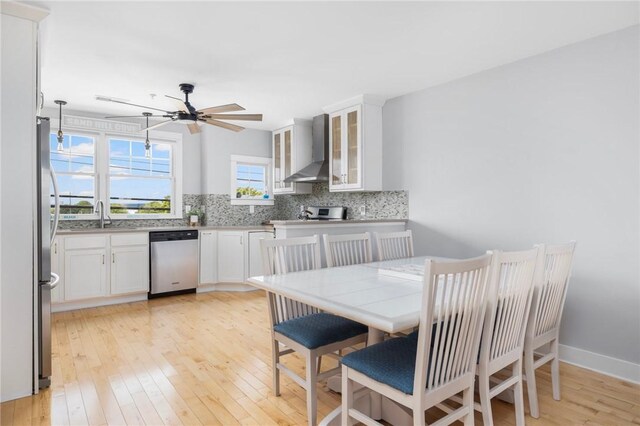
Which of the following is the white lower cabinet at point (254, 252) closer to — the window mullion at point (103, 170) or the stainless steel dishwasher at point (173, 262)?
the stainless steel dishwasher at point (173, 262)

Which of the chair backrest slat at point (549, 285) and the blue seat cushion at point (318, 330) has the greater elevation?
the chair backrest slat at point (549, 285)

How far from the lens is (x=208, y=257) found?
16.3 feet

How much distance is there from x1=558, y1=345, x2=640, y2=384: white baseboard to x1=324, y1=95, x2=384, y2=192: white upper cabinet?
2400 millimetres

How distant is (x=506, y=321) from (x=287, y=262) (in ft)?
4.26

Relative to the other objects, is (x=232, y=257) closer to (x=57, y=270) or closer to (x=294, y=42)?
(x=57, y=270)

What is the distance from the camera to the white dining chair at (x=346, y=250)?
261 centimetres

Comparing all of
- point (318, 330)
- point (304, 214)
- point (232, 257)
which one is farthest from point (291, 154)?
point (318, 330)

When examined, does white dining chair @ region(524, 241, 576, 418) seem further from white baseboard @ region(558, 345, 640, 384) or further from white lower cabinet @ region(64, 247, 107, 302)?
white lower cabinet @ region(64, 247, 107, 302)

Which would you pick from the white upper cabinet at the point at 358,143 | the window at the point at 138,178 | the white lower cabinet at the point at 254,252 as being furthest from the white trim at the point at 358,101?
the window at the point at 138,178

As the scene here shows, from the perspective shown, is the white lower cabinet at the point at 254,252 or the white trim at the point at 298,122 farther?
the white trim at the point at 298,122

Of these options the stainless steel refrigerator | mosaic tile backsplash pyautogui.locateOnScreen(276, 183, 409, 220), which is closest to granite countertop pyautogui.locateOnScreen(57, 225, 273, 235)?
mosaic tile backsplash pyautogui.locateOnScreen(276, 183, 409, 220)

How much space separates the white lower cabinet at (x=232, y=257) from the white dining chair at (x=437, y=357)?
11.7ft

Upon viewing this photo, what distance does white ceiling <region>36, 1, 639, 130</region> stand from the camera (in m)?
2.30

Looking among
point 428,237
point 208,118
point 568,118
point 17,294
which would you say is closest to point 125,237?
point 208,118
